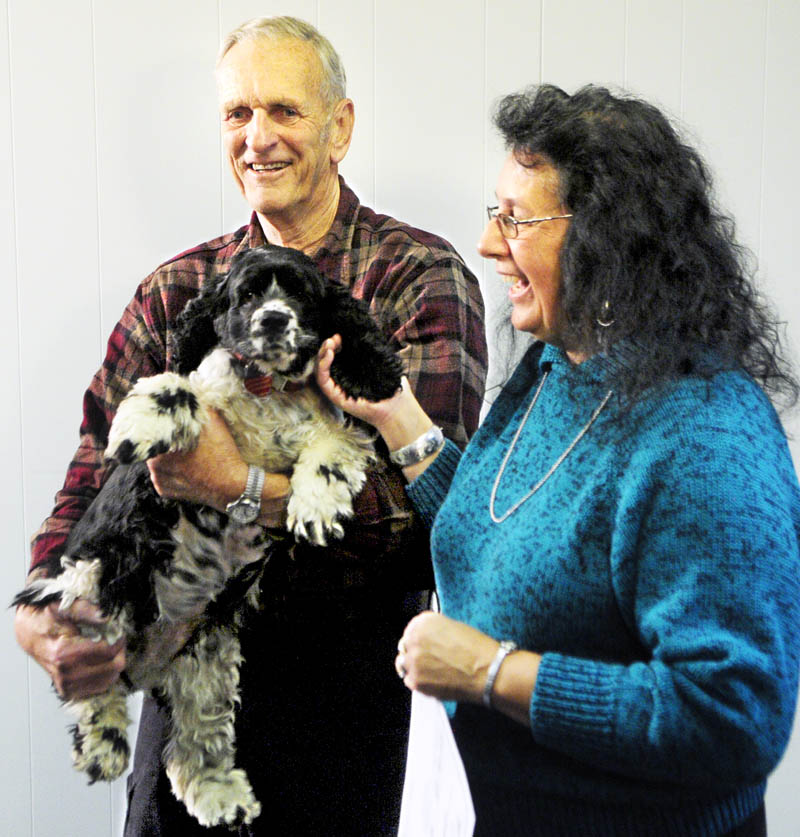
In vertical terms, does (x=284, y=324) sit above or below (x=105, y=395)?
above

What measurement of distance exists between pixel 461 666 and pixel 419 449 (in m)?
0.45

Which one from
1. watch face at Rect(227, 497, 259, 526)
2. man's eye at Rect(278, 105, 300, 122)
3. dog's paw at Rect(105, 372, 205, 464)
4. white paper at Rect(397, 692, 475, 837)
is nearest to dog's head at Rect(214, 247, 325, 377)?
dog's paw at Rect(105, 372, 205, 464)

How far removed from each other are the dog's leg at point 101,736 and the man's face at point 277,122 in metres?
0.89

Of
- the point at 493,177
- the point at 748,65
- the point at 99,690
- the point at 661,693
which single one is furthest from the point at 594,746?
the point at 748,65

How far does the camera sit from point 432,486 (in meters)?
1.49

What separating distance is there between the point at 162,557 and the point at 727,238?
960mm

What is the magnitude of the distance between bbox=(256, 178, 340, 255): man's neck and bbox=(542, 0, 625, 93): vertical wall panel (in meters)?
1.11

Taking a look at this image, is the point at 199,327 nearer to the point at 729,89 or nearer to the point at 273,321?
the point at 273,321

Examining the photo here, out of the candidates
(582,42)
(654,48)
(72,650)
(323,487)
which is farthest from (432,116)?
(72,650)

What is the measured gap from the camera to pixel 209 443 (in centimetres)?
142

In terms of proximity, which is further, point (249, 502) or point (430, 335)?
point (430, 335)

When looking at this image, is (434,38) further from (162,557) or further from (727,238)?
(162,557)

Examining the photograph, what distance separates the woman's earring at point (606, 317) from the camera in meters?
1.21

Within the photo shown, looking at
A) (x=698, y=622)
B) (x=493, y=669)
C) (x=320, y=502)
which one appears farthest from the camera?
(x=320, y=502)
